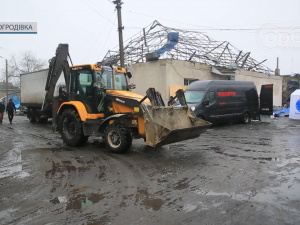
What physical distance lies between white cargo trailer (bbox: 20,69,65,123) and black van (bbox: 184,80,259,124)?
29.0 feet

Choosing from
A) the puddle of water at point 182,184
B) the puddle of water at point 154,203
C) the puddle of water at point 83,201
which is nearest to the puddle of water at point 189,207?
the puddle of water at point 154,203

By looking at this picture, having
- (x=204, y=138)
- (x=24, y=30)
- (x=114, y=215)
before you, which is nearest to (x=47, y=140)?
(x=24, y=30)

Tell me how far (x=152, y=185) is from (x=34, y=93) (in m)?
14.8

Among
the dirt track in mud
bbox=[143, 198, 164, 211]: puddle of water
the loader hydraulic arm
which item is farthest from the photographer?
the loader hydraulic arm

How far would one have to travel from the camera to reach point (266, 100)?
17703 mm

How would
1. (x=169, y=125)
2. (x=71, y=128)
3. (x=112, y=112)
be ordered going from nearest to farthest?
(x=169, y=125) → (x=112, y=112) → (x=71, y=128)

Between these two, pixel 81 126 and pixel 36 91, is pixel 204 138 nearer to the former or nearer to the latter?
pixel 81 126

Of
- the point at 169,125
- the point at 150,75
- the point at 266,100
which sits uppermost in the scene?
the point at 150,75

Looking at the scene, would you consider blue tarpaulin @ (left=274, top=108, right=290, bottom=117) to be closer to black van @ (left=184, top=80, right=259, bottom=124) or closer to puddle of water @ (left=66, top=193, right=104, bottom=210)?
black van @ (left=184, top=80, right=259, bottom=124)

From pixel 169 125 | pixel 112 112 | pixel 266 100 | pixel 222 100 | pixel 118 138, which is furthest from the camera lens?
pixel 266 100

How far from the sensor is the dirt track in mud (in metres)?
4.00

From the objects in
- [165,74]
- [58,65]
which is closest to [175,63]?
[165,74]

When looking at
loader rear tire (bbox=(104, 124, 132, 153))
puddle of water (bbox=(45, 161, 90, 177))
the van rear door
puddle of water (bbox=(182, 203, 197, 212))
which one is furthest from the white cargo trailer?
puddle of water (bbox=(182, 203, 197, 212))

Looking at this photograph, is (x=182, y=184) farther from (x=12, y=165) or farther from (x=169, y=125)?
(x=12, y=165)
